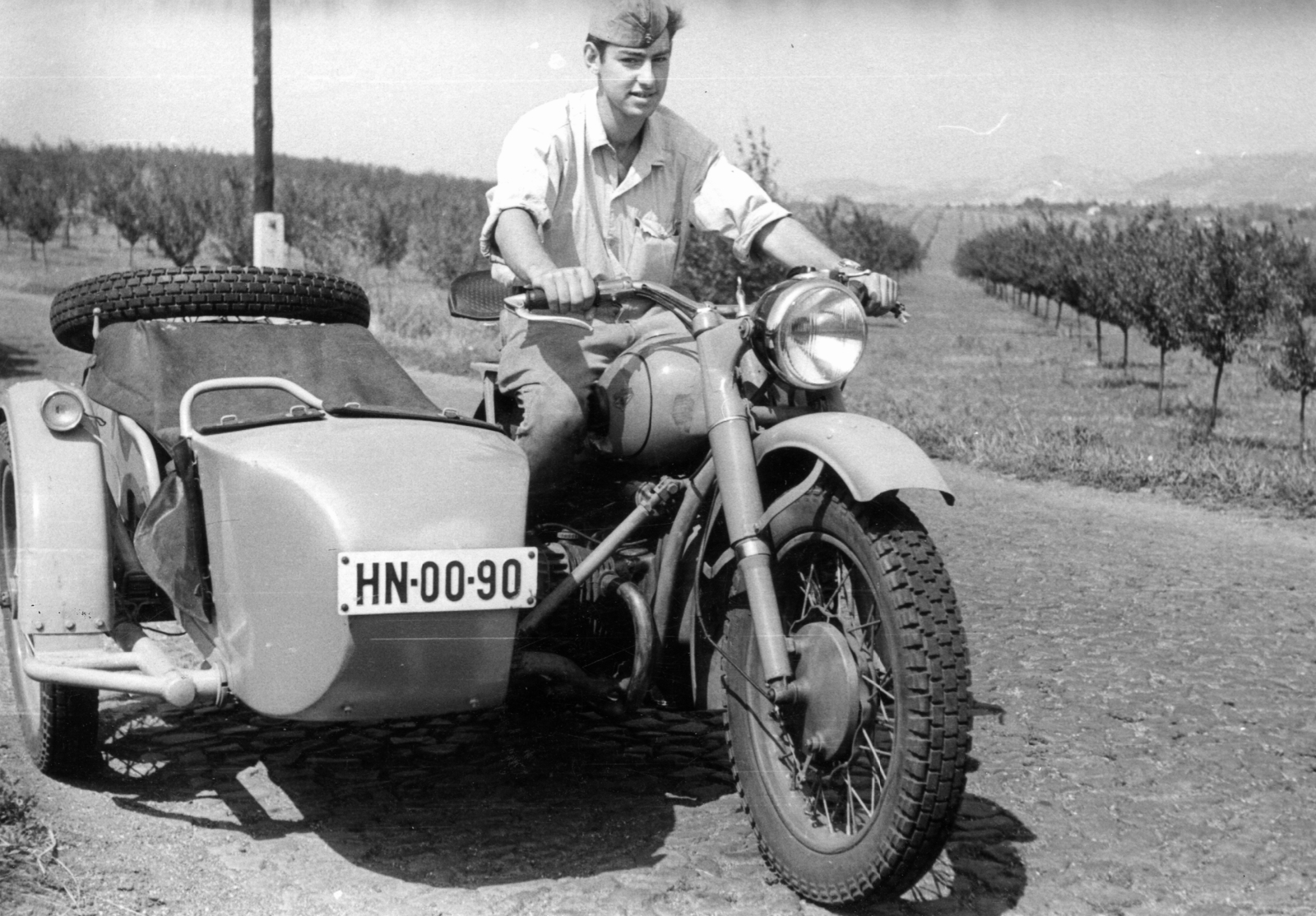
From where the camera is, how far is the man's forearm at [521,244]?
3.48m

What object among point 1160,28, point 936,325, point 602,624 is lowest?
point 936,325

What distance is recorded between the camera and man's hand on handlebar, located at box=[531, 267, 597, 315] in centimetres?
319

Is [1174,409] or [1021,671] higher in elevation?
[1021,671]

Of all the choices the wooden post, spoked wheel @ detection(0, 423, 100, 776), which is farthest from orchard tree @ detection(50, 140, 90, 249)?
spoked wheel @ detection(0, 423, 100, 776)

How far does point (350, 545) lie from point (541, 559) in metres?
0.84

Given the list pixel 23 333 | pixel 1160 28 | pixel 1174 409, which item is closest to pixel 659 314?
pixel 1160 28

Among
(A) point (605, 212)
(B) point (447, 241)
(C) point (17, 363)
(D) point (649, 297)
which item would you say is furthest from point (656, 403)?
(B) point (447, 241)

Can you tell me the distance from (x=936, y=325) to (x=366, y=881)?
41.5 m

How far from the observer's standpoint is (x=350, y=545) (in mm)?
2900

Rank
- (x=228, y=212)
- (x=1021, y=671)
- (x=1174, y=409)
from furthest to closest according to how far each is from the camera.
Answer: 1. (x=228, y=212)
2. (x=1174, y=409)
3. (x=1021, y=671)

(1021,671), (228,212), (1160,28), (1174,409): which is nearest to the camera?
(1021,671)

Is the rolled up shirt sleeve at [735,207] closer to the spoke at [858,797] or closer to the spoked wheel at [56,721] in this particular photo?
the spoke at [858,797]

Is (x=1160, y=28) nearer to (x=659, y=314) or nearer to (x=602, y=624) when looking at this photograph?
(x=659, y=314)

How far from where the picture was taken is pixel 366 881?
324 cm
